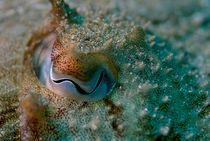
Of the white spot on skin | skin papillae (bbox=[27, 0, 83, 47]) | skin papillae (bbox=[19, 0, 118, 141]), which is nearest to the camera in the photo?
skin papillae (bbox=[19, 0, 118, 141])

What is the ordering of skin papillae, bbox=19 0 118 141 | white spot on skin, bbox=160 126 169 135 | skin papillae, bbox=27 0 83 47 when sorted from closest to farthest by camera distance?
skin papillae, bbox=19 0 118 141 → white spot on skin, bbox=160 126 169 135 → skin papillae, bbox=27 0 83 47

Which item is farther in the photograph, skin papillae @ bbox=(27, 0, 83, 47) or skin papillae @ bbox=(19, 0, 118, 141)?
skin papillae @ bbox=(27, 0, 83, 47)

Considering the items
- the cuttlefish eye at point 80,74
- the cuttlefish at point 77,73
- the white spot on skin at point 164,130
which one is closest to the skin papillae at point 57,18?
the cuttlefish at point 77,73

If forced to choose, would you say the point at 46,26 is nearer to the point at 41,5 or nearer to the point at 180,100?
the point at 41,5

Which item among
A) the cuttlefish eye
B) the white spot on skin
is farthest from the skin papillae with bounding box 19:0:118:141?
the white spot on skin

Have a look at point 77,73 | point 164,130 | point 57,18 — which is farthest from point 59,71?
point 164,130

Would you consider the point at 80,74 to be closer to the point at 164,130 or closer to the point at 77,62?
the point at 77,62

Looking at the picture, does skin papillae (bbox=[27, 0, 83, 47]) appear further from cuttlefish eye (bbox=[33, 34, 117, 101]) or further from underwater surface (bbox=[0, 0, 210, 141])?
cuttlefish eye (bbox=[33, 34, 117, 101])

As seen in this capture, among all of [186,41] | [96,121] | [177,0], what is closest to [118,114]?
[96,121]

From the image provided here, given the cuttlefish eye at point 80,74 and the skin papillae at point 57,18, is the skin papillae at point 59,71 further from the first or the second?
the skin papillae at point 57,18
